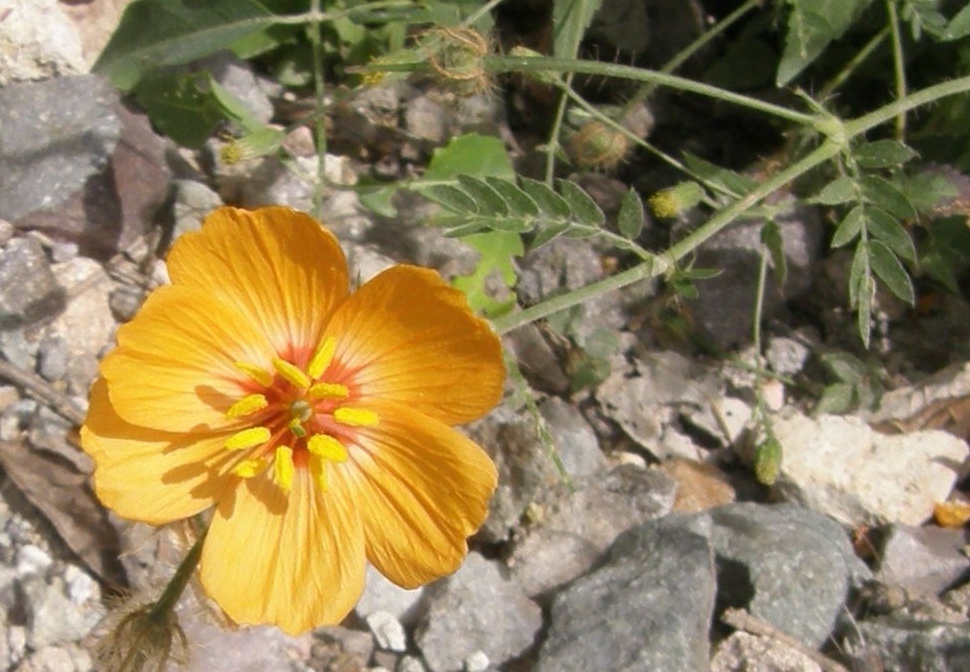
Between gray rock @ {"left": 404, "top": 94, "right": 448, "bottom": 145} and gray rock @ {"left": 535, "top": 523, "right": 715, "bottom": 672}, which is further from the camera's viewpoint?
gray rock @ {"left": 404, "top": 94, "right": 448, "bottom": 145}

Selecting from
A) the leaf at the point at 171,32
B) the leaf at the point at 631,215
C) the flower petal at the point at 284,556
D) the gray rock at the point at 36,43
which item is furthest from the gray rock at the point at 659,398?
the gray rock at the point at 36,43

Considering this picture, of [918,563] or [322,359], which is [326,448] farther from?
[918,563]

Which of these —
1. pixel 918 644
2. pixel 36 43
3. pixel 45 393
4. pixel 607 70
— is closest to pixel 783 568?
pixel 918 644

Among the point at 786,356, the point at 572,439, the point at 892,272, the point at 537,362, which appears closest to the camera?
the point at 892,272

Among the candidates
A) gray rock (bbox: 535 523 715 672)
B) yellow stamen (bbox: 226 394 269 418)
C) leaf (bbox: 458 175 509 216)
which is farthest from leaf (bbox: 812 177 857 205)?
yellow stamen (bbox: 226 394 269 418)

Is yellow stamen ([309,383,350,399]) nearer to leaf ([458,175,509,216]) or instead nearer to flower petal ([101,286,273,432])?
flower petal ([101,286,273,432])
